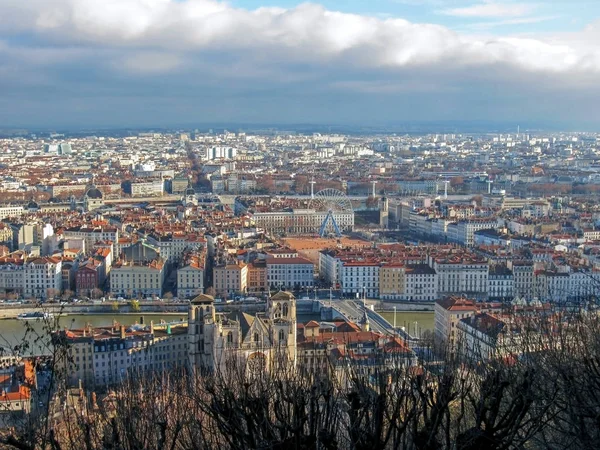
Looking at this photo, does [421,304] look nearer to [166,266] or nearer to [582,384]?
[166,266]

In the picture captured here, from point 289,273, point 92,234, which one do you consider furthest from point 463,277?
point 92,234

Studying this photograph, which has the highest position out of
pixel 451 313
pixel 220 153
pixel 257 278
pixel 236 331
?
pixel 220 153

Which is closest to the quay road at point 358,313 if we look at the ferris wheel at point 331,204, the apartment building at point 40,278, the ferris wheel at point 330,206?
the apartment building at point 40,278

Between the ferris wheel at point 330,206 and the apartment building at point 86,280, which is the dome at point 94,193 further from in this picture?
the apartment building at point 86,280

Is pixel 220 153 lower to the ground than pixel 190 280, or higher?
higher

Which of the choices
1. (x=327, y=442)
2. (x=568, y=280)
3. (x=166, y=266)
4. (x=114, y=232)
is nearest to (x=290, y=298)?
(x=327, y=442)

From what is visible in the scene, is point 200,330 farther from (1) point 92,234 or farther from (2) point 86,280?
(1) point 92,234
